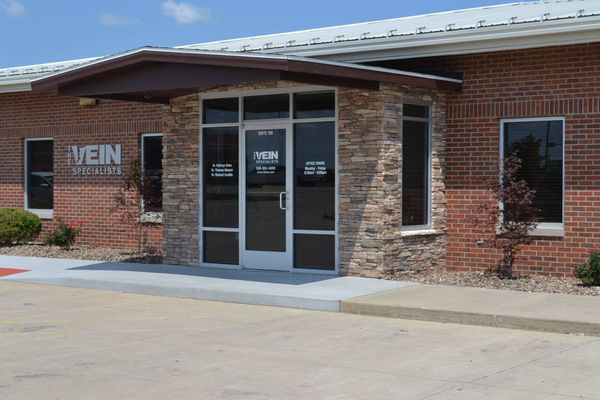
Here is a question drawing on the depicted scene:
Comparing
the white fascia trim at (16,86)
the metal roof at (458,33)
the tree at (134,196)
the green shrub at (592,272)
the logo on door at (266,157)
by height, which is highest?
the metal roof at (458,33)

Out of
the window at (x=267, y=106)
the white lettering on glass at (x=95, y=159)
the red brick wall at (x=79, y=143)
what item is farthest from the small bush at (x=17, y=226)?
the window at (x=267, y=106)

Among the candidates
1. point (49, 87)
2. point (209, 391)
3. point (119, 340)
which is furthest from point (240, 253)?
point (209, 391)

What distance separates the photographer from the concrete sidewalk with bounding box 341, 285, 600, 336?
9.84 m

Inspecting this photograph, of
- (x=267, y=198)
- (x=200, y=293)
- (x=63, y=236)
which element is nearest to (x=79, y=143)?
(x=63, y=236)

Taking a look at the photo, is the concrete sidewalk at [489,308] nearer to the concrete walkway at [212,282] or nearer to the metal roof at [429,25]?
the concrete walkway at [212,282]

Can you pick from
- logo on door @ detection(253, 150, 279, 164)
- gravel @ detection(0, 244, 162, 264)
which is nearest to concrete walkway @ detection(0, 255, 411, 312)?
gravel @ detection(0, 244, 162, 264)

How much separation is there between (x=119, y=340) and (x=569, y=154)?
739cm

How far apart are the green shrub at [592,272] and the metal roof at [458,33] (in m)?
3.10

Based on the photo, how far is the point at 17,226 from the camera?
1877 centimetres

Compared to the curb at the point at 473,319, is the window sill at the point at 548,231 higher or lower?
higher

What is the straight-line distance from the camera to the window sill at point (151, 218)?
1745 cm

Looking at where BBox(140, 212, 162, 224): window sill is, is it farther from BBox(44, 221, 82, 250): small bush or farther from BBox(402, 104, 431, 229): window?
BBox(402, 104, 431, 229): window

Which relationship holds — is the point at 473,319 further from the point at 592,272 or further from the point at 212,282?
the point at 212,282

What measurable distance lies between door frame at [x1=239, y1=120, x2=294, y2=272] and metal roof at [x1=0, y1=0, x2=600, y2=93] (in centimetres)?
151
